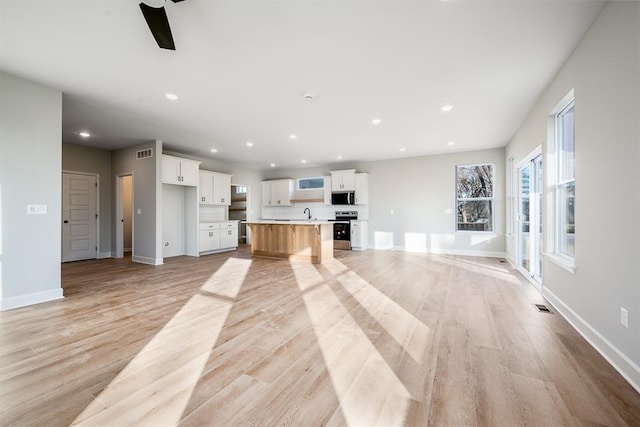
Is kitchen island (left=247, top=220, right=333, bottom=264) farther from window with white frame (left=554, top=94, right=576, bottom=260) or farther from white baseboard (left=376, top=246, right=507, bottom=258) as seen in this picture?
window with white frame (left=554, top=94, right=576, bottom=260)

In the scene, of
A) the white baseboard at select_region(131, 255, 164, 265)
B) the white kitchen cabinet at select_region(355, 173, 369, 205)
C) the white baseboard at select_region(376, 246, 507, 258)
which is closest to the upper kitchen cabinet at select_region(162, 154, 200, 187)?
the white baseboard at select_region(131, 255, 164, 265)

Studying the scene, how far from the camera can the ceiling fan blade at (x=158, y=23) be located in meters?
1.72

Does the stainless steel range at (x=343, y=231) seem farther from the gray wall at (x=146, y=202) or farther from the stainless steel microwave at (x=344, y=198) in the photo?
the gray wall at (x=146, y=202)

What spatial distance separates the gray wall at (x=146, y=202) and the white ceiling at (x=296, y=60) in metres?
0.98

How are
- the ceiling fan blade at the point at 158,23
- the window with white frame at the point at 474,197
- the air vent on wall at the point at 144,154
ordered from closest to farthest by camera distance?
1. the ceiling fan blade at the point at 158,23
2. the air vent on wall at the point at 144,154
3. the window with white frame at the point at 474,197

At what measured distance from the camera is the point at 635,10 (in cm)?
175

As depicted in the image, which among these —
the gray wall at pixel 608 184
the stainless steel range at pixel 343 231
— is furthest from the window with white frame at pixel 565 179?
the stainless steel range at pixel 343 231

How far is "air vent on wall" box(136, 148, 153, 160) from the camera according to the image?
5.84 m

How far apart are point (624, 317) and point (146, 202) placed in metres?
7.25

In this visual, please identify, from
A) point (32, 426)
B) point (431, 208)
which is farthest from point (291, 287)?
point (431, 208)

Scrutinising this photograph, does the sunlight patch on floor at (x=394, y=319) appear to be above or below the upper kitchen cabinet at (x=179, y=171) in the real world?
below

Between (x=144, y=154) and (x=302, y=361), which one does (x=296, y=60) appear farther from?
(x=144, y=154)

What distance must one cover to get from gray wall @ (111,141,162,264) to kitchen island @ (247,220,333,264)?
2100 millimetres

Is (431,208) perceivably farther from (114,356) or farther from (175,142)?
(114,356)
